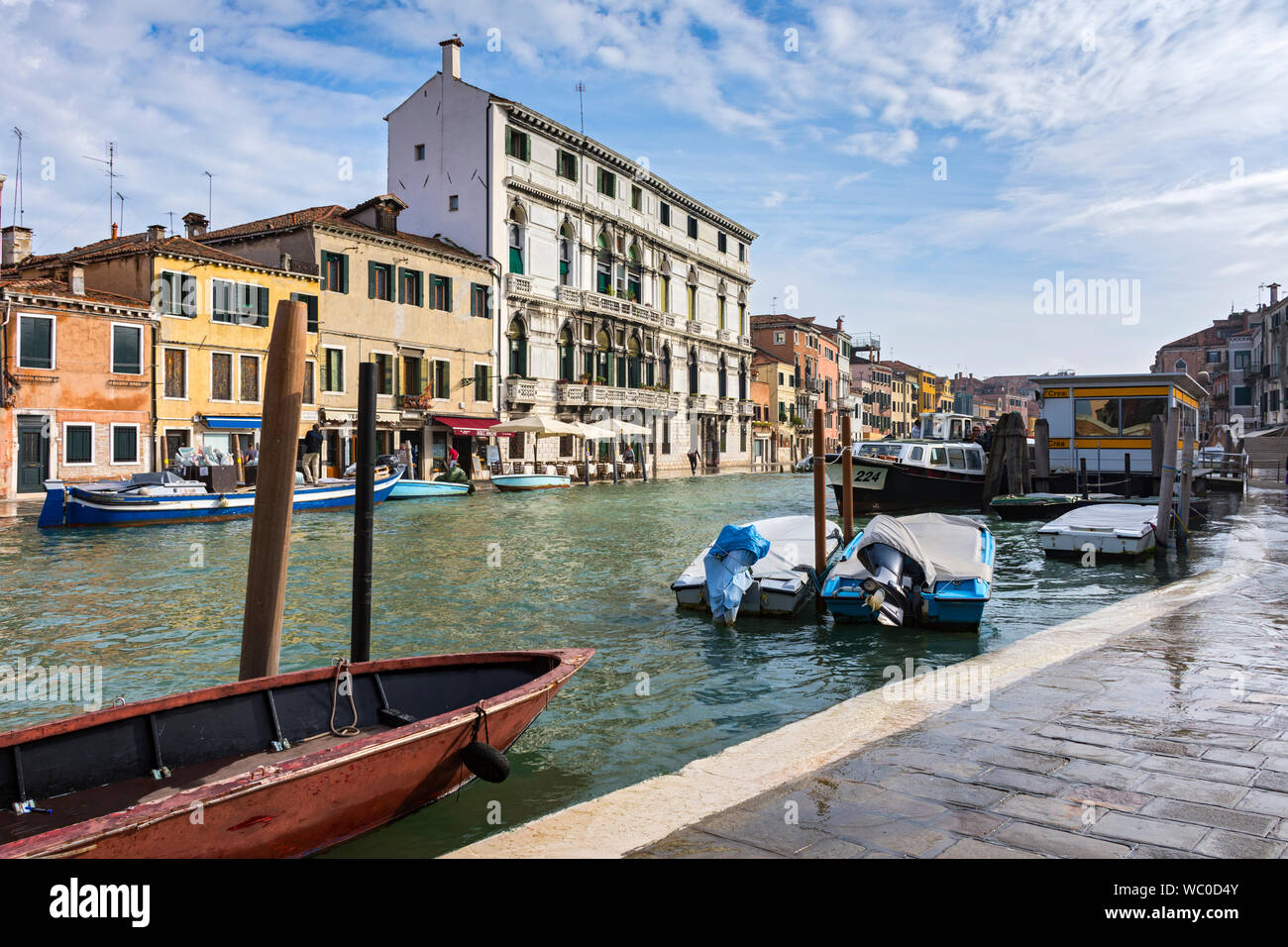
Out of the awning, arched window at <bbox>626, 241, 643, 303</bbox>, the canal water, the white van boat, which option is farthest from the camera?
arched window at <bbox>626, 241, 643, 303</bbox>

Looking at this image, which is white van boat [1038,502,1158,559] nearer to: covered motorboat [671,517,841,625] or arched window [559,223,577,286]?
covered motorboat [671,517,841,625]

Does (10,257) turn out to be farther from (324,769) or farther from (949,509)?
(324,769)

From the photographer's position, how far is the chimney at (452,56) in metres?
36.7

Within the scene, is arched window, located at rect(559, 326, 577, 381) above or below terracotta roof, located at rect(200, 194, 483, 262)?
below

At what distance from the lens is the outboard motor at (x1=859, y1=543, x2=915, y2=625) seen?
945cm

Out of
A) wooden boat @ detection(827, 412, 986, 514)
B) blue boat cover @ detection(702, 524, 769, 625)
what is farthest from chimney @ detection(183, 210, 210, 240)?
blue boat cover @ detection(702, 524, 769, 625)

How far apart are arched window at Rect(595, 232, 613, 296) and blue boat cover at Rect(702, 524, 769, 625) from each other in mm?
34199

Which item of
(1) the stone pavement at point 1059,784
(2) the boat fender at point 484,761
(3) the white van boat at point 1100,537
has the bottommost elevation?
(2) the boat fender at point 484,761

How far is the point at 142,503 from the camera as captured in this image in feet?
63.8

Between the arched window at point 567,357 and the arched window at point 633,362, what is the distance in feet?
15.6

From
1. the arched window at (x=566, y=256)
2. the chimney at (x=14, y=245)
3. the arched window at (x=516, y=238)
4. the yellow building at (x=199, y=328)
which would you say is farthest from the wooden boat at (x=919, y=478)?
the chimney at (x=14, y=245)

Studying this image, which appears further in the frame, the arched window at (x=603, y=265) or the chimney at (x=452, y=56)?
the arched window at (x=603, y=265)

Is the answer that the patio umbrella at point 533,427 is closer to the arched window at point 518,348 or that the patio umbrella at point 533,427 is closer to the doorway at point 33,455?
the arched window at point 518,348
